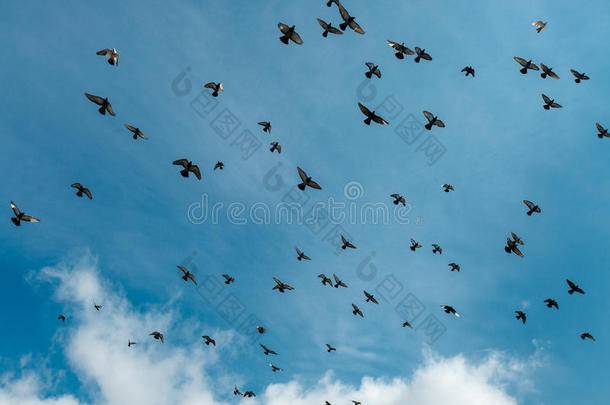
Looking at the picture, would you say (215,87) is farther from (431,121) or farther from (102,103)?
(431,121)

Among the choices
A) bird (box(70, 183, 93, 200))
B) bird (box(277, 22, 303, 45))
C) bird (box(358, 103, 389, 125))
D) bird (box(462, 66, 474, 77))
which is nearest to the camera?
bird (box(277, 22, 303, 45))

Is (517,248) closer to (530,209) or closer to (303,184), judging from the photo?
(530,209)

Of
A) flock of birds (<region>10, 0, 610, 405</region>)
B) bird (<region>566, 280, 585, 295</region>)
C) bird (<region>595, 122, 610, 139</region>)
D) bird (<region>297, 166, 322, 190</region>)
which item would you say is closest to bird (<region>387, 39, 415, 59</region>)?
flock of birds (<region>10, 0, 610, 405</region>)

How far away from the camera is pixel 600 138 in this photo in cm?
2859

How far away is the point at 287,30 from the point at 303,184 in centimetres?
1098

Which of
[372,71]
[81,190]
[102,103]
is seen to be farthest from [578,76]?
[81,190]

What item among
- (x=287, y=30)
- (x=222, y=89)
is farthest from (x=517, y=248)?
(x=222, y=89)

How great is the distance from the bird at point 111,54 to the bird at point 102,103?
308 cm

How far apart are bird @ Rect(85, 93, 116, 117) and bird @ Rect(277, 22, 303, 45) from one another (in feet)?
45.1

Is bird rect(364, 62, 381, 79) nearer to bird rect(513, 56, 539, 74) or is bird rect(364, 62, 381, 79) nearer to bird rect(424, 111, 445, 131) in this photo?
bird rect(424, 111, 445, 131)

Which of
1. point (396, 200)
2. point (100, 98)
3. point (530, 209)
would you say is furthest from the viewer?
point (396, 200)

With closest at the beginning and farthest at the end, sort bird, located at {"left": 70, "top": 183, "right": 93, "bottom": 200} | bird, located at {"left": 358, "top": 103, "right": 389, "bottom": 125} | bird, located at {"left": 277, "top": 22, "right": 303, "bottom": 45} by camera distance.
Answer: bird, located at {"left": 277, "top": 22, "right": 303, "bottom": 45} < bird, located at {"left": 358, "top": 103, "right": 389, "bottom": 125} < bird, located at {"left": 70, "top": 183, "right": 93, "bottom": 200}

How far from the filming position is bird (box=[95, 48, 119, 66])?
835 inches

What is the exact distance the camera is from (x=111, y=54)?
21.6m
